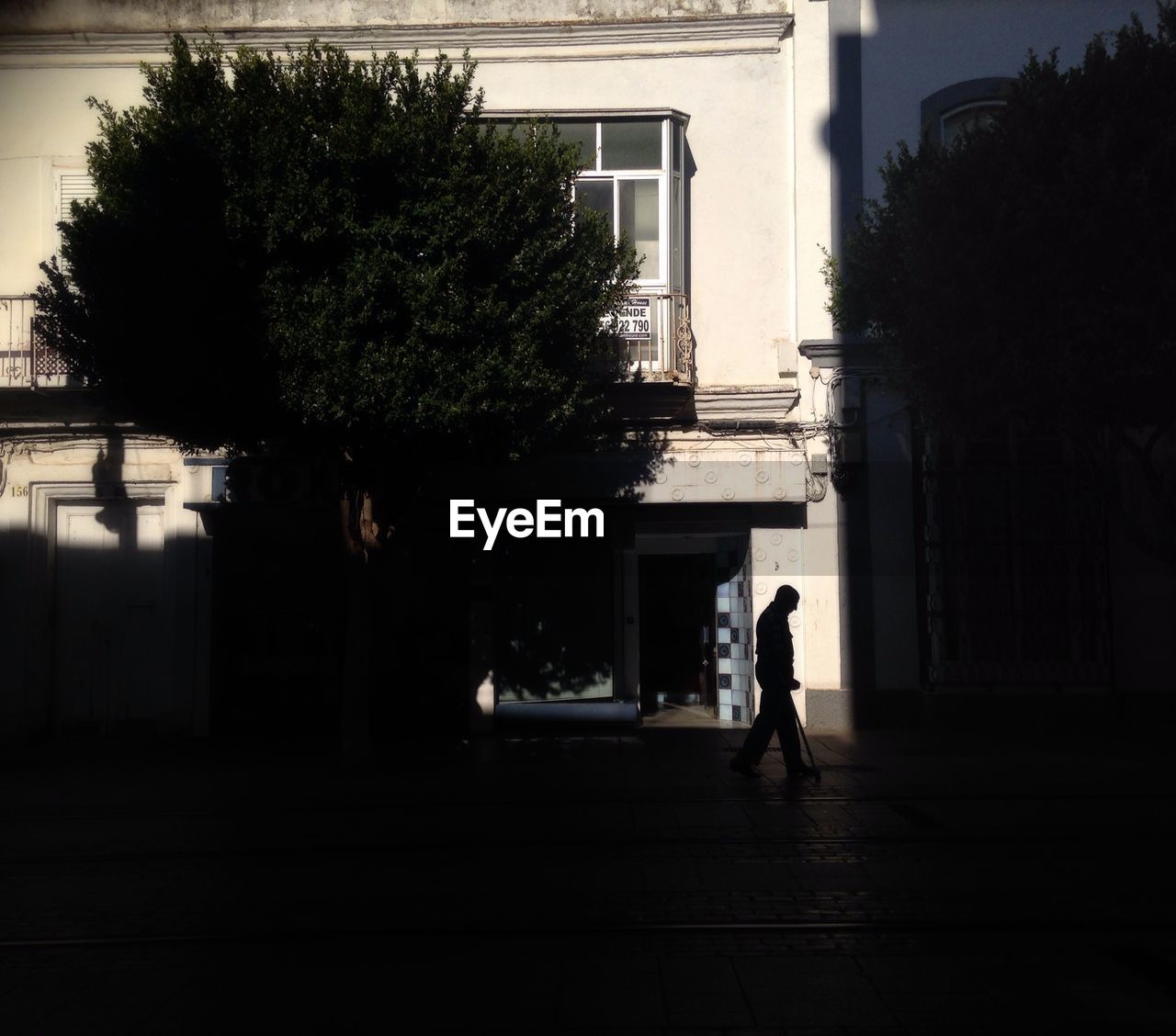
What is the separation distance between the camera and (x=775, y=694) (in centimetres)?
1029

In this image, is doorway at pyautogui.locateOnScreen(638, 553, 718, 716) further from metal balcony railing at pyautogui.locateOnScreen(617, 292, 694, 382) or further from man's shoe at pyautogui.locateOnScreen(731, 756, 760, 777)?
man's shoe at pyautogui.locateOnScreen(731, 756, 760, 777)

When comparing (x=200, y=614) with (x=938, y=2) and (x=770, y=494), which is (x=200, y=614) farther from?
(x=938, y=2)

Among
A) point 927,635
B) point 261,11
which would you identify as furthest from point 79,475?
point 927,635

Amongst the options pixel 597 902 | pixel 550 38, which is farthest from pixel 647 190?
pixel 597 902

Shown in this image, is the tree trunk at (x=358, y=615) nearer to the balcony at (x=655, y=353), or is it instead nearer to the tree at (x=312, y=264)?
the tree at (x=312, y=264)

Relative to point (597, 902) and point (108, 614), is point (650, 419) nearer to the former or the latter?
point (108, 614)

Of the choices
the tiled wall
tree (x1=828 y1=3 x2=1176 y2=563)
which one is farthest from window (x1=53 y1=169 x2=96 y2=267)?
tree (x1=828 y1=3 x2=1176 y2=563)

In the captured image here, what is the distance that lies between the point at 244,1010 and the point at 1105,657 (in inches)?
456

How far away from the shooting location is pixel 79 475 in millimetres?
14156

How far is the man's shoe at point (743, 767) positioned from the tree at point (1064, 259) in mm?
3774

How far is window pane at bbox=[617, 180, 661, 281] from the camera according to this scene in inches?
539

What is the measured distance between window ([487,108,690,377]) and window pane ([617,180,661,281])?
10 millimetres

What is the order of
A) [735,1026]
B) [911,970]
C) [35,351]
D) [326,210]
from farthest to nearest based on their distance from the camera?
[35,351] < [326,210] < [911,970] < [735,1026]

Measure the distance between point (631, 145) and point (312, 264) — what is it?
4870 mm
